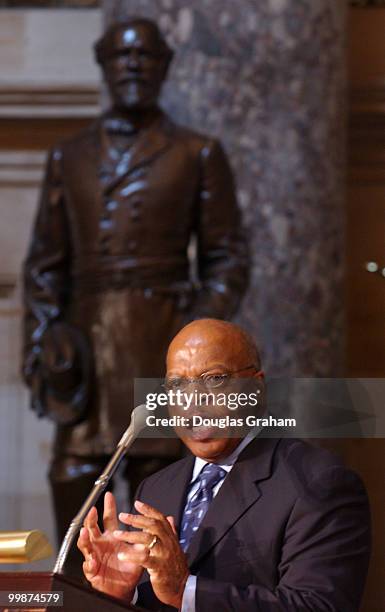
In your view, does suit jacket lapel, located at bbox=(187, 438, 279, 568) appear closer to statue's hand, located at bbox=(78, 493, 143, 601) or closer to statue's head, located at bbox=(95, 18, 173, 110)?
statue's hand, located at bbox=(78, 493, 143, 601)

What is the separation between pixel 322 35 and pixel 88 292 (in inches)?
37.3

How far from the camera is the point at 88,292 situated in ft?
12.6

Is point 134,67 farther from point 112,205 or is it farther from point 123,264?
point 123,264

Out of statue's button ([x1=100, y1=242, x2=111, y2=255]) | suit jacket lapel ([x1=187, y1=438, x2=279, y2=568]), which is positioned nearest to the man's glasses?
suit jacket lapel ([x1=187, y1=438, x2=279, y2=568])

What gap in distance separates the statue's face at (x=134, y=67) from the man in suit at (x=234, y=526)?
5.32 feet

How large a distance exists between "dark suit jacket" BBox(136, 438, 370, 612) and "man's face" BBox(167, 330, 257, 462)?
0.23 ft

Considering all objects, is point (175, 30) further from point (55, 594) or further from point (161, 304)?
point (55, 594)

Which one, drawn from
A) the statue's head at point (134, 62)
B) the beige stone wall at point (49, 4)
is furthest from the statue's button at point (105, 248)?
the beige stone wall at point (49, 4)

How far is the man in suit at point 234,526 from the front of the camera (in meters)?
Answer: 2.05

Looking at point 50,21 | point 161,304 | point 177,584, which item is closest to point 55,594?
point 177,584

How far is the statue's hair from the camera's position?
379 cm

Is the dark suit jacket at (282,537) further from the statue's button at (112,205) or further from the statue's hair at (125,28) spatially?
the statue's hair at (125,28)

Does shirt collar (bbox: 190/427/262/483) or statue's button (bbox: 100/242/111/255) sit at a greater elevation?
statue's button (bbox: 100/242/111/255)

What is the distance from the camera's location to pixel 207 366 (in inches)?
87.0
